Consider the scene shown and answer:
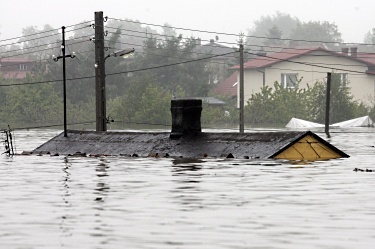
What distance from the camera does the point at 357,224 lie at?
648 inches

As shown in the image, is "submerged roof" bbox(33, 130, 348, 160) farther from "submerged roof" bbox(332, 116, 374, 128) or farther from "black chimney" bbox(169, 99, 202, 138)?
"submerged roof" bbox(332, 116, 374, 128)

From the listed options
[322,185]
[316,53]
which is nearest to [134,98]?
[316,53]

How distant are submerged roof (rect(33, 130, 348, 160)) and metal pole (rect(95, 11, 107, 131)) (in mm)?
3637

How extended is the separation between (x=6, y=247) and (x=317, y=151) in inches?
843

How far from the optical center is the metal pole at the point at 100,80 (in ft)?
148

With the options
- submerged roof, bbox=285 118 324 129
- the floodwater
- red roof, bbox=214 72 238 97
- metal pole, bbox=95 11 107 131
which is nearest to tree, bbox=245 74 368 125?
submerged roof, bbox=285 118 324 129

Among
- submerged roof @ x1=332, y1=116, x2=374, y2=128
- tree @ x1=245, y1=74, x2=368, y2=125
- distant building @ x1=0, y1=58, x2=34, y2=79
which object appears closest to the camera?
submerged roof @ x1=332, y1=116, x2=374, y2=128

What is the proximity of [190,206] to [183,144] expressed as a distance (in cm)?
1607

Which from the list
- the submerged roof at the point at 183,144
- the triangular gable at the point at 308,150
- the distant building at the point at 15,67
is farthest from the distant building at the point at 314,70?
the triangular gable at the point at 308,150

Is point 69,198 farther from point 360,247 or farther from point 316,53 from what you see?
point 316,53

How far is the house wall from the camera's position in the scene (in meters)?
99.8

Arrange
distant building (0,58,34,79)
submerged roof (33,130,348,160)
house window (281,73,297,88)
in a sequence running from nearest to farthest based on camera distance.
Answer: submerged roof (33,130,348,160)
house window (281,73,297,88)
distant building (0,58,34,79)

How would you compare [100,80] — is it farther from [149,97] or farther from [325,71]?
[325,71]

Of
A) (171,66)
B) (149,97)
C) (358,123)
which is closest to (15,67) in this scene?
(171,66)
